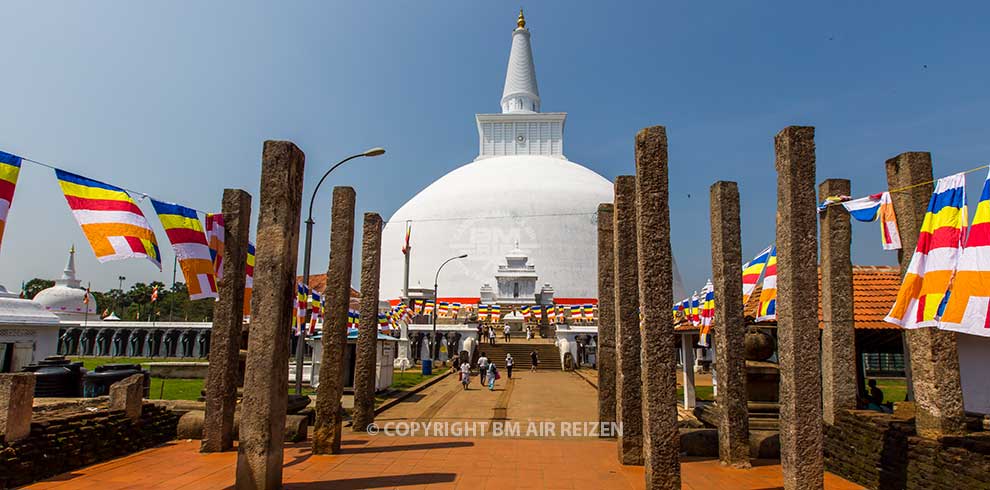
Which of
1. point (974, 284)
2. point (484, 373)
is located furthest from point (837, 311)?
point (484, 373)

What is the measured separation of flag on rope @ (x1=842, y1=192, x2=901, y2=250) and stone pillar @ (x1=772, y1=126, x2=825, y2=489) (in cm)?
243

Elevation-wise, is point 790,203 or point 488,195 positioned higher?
point 488,195

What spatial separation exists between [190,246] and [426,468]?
189 inches

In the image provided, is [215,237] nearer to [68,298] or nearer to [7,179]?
[7,179]

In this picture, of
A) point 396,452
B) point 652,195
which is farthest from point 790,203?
point 396,452

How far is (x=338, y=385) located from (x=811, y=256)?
23.2ft

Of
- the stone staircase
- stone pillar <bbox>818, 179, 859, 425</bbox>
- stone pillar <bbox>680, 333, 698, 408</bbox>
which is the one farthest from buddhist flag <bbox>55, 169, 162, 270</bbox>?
the stone staircase

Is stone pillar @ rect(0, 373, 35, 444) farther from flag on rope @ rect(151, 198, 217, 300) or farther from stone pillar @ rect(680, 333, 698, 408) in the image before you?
stone pillar @ rect(680, 333, 698, 408)

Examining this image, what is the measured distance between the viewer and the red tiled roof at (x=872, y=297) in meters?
13.2

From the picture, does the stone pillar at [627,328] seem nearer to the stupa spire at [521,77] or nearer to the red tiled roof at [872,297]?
the red tiled roof at [872,297]

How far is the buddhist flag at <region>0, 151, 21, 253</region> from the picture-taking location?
6719 millimetres

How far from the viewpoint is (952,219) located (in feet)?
22.8

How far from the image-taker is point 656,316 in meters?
7.17

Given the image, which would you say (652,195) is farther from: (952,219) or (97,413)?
(97,413)
